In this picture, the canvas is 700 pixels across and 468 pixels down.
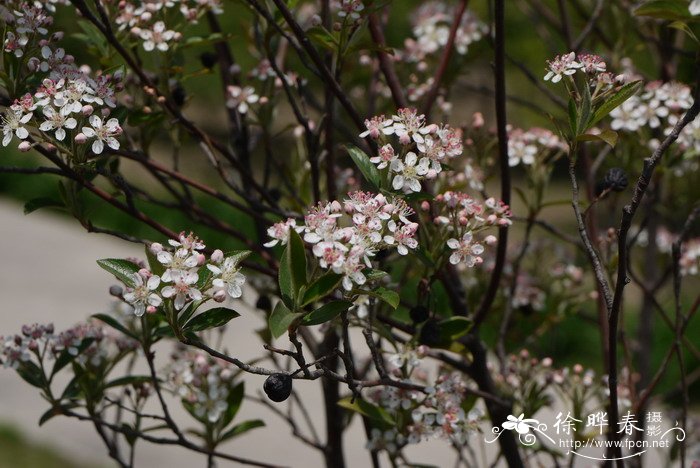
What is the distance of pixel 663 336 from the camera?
5598 mm

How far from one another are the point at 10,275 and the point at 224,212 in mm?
1806

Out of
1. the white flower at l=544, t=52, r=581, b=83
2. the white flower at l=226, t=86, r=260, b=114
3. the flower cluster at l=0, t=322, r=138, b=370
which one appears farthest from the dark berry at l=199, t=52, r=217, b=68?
the white flower at l=544, t=52, r=581, b=83

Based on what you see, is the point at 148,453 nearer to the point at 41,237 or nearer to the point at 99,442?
the point at 99,442

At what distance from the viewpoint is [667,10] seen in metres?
1.09

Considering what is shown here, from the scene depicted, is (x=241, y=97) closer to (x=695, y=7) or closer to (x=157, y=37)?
(x=157, y=37)

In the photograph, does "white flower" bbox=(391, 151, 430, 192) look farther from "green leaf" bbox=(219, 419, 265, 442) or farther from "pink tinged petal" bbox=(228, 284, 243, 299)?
→ "green leaf" bbox=(219, 419, 265, 442)

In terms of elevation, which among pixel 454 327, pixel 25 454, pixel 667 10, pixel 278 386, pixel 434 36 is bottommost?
pixel 278 386

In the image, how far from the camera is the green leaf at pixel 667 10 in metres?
1.09

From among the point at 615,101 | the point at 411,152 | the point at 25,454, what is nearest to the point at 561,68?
the point at 615,101

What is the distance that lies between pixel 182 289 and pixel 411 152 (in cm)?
33

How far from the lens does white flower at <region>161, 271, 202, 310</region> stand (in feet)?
3.21

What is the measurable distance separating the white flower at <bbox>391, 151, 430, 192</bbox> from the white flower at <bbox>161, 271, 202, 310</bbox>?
0.88 feet

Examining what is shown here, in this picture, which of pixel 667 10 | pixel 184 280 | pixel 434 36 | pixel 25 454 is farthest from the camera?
pixel 25 454

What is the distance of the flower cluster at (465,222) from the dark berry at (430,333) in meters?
0.14
